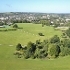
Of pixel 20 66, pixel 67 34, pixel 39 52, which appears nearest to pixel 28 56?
pixel 39 52

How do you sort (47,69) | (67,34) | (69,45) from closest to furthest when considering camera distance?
(47,69) < (69,45) < (67,34)

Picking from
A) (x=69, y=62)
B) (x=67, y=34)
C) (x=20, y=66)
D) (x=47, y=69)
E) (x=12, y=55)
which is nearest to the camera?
(x=47, y=69)

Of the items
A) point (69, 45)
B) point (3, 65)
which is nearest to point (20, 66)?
point (3, 65)

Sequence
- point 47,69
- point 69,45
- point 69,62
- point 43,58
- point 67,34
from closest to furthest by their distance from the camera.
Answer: point 47,69, point 69,62, point 43,58, point 69,45, point 67,34

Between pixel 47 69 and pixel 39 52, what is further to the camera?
pixel 39 52

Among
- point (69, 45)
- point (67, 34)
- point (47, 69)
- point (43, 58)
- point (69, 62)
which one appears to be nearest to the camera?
point (47, 69)

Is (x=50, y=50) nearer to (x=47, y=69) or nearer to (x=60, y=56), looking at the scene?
(x=60, y=56)

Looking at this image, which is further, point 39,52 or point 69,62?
point 39,52

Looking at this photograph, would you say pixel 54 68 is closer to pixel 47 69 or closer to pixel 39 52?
pixel 47 69

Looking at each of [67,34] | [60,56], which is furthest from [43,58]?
[67,34]
